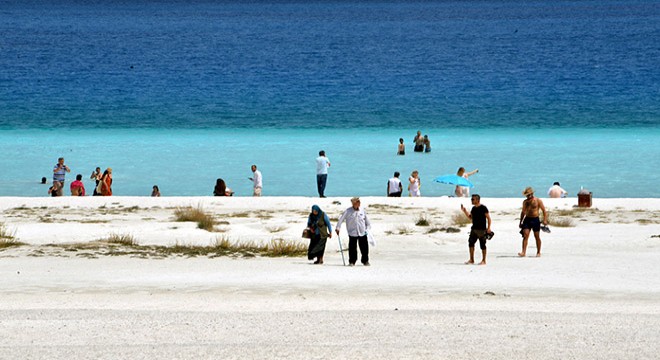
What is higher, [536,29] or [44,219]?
[536,29]

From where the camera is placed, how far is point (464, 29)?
118 metres

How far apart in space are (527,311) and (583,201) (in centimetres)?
1193

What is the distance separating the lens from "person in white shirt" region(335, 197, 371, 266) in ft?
50.1

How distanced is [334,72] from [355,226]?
7195 centimetres

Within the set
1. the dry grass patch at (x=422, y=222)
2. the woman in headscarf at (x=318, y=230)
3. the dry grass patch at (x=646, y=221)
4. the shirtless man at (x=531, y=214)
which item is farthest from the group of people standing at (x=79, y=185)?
the shirtless man at (x=531, y=214)

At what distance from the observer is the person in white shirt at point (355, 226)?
15.3 metres

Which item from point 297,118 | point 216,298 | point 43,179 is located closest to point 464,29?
point 297,118

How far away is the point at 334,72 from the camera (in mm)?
86688

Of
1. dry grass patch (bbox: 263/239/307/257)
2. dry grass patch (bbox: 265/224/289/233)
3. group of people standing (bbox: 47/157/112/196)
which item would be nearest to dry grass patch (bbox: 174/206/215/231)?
dry grass patch (bbox: 265/224/289/233)

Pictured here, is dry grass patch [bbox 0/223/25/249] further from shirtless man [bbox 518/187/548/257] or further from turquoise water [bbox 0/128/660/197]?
turquoise water [bbox 0/128/660/197]

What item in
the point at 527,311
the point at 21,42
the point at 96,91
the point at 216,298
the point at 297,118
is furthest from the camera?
the point at 21,42

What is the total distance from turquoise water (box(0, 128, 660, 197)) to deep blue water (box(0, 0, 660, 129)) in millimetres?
6390

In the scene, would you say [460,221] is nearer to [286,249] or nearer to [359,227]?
[286,249]

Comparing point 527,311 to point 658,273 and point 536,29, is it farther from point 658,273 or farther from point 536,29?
point 536,29
